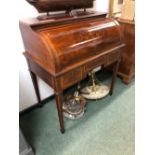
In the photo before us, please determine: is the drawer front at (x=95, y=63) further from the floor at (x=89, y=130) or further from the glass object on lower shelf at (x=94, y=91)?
the floor at (x=89, y=130)

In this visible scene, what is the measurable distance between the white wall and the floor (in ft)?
0.46

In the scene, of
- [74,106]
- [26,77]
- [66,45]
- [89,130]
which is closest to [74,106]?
[74,106]

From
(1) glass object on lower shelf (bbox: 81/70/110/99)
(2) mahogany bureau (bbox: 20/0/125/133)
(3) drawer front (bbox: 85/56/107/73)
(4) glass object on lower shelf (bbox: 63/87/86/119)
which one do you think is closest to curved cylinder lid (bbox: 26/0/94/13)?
(2) mahogany bureau (bbox: 20/0/125/133)

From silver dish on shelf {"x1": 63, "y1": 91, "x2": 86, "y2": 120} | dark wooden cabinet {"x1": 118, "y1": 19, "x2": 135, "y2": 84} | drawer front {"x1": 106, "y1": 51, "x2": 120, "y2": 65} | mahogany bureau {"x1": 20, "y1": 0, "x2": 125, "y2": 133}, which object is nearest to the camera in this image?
mahogany bureau {"x1": 20, "y1": 0, "x2": 125, "y2": 133}

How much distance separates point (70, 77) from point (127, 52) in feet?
3.52

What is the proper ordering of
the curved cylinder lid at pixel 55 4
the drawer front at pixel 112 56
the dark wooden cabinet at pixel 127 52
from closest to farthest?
the curved cylinder lid at pixel 55 4
the drawer front at pixel 112 56
the dark wooden cabinet at pixel 127 52

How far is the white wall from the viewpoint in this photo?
4.36 ft

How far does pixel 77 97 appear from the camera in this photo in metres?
1.76

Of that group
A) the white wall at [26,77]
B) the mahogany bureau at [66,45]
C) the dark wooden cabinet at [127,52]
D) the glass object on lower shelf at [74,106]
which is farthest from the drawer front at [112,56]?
the white wall at [26,77]

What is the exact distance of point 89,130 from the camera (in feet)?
5.03

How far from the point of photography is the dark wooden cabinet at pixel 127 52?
182 centimetres

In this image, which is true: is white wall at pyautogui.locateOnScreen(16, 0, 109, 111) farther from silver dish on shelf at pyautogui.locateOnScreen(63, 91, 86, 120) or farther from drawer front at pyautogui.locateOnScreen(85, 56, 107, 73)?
drawer front at pyautogui.locateOnScreen(85, 56, 107, 73)

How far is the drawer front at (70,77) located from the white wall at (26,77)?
55cm
